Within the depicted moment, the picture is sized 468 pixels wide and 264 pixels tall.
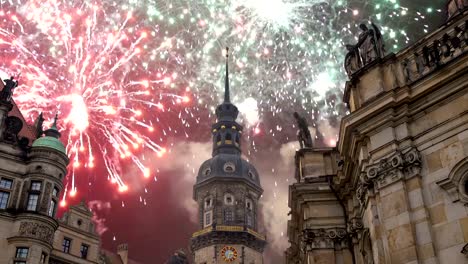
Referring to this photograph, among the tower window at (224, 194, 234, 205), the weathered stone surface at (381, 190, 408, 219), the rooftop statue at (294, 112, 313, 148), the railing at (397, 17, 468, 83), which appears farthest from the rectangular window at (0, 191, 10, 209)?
the tower window at (224, 194, 234, 205)

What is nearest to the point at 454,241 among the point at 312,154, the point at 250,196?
the point at 312,154

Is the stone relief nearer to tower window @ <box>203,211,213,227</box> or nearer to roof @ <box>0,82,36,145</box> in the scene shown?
roof @ <box>0,82,36,145</box>

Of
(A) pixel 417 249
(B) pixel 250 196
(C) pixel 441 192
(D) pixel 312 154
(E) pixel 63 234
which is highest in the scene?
(B) pixel 250 196

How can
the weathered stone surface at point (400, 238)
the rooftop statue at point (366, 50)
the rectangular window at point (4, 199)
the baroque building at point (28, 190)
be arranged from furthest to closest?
the rectangular window at point (4, 199), the baroque building at point (28, 190), the rooftop statue at point (366, 50), the weathered stone surface at point (400, 238)

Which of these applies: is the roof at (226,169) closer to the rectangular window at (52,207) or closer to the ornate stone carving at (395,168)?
the rectangular window at (52,207)

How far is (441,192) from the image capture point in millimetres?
14055

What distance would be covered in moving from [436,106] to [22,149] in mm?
33759

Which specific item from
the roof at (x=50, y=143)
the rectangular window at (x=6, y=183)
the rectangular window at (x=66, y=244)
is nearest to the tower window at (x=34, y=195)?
the rectangular window at (x=6, y=183)

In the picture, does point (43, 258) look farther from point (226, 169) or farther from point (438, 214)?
point (226, 169)

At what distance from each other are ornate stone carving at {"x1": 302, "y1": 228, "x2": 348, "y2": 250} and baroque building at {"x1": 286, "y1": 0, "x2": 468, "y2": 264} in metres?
1.93

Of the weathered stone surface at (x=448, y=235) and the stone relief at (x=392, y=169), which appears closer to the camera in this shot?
the weathered stone surface at (x=448, y=235)

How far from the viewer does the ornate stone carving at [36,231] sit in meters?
36.4

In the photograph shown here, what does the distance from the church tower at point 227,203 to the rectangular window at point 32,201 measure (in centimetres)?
4506

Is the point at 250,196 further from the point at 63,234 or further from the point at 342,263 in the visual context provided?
the point at 342,263
